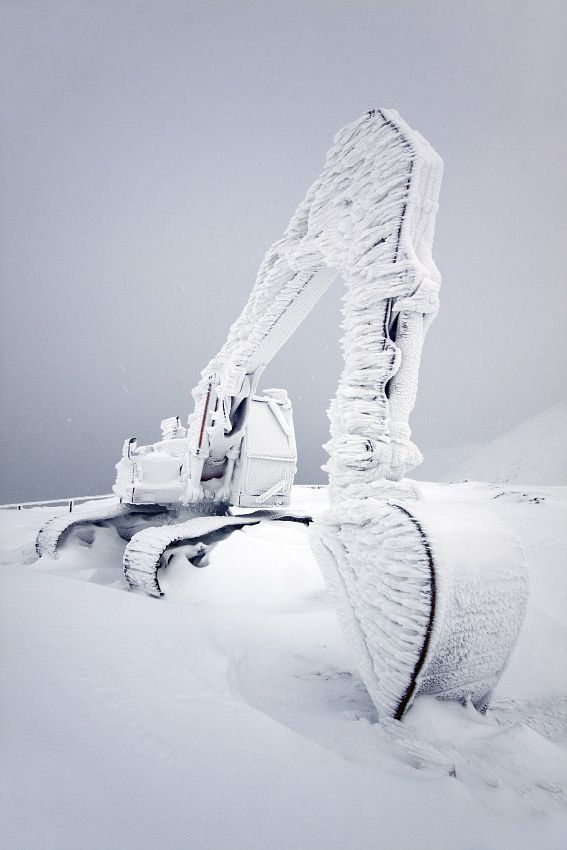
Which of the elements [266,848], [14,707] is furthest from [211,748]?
[14,707]

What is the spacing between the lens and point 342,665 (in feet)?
5.51

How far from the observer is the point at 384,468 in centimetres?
178

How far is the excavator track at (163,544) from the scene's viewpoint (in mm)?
3002

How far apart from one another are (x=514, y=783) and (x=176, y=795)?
0.73 metres

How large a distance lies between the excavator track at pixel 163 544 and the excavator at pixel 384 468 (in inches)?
0.6

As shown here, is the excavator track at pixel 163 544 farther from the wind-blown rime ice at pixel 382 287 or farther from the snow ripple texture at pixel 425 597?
the snow ripple texture at pixel 425 597

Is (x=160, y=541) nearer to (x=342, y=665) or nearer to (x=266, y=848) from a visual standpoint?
(x=342, y=665)

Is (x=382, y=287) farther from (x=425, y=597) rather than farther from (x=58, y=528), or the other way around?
(x=58, y=528)

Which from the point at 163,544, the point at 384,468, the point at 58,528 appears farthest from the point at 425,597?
the point at 58,528

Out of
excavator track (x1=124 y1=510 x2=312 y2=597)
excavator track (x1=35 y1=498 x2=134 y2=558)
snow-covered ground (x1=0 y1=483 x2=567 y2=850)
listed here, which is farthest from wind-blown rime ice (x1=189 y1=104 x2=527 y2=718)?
excavator track (x1=35 y1=498 x2=134 y2=558)

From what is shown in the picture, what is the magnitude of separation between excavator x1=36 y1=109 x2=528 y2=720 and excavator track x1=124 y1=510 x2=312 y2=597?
0.05 feet

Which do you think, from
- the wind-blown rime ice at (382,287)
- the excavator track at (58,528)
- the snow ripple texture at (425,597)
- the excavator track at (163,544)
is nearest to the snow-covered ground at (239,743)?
the snow ripple texture at (425,597)

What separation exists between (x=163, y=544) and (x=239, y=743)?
2.23 metres

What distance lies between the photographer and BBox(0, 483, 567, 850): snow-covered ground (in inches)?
29.3
